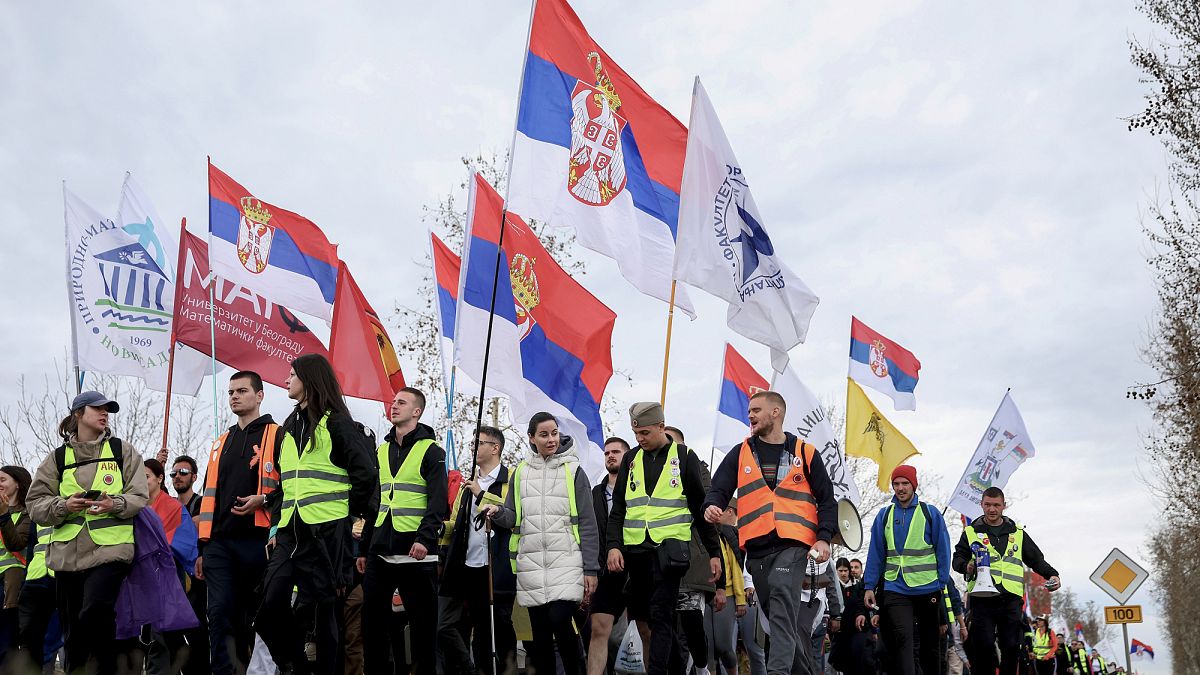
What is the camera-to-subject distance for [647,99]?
12344 mm

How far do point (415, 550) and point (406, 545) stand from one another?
1.53ft

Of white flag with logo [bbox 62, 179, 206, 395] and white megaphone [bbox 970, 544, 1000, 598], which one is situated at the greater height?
white flag with logo [bbox 62, 179, 206, 395]

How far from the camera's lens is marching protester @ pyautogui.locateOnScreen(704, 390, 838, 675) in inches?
359

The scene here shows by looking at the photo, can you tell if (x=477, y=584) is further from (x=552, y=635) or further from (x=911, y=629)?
(x=911, y=629)

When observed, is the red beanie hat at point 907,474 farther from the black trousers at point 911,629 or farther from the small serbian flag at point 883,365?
the small serbian flag at point 883,365

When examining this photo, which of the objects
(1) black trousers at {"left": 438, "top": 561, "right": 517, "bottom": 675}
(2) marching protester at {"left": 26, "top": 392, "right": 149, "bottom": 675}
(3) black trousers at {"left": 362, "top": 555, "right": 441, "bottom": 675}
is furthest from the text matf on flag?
(2) marching protester at {"left": 26, "top": 392, "right": 149, "bottom": 675}

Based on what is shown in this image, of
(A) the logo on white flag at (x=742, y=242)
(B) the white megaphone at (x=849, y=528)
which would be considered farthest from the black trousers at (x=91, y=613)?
(A) the logo on white flag at (x=742, y=242)

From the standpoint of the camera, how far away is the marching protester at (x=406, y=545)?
925 cm

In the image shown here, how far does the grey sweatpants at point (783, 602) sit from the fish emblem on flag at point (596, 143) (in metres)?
3.89

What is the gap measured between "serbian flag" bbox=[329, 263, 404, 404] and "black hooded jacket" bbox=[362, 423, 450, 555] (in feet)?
14.7

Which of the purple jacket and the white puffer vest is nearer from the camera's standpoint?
the purple jacket

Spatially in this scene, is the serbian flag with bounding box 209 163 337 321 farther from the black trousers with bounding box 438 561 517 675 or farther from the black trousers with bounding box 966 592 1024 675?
the black trousers with bounding box 966 592 1024 675

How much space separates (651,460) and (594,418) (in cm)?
246

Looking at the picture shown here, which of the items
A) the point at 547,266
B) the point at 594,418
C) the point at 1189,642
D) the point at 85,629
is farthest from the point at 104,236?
the point at 1189,642
